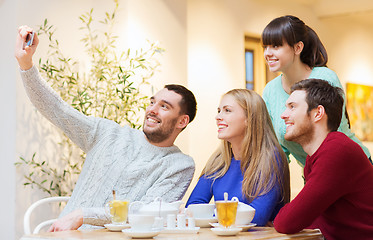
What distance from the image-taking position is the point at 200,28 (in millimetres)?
5570

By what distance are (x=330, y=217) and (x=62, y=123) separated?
4.44ft

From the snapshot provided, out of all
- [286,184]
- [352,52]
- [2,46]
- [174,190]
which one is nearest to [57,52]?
[2,46]

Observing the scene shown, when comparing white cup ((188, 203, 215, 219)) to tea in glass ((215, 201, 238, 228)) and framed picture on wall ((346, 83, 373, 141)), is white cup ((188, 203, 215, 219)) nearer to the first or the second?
tea in glass ((215, 201, 238, 228))

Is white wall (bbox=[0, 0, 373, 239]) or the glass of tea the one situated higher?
white wall (bbox=[0, 0, 373, 239])

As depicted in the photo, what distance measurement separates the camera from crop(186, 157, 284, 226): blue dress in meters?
2.25

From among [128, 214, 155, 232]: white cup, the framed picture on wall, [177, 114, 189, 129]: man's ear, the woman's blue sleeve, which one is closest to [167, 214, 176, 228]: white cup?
[128, 214, 155, 232]: white cup

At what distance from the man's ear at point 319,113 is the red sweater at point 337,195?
10cm

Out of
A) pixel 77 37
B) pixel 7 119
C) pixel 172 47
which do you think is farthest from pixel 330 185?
pixel 172 47

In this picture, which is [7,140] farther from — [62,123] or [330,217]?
[330,217]

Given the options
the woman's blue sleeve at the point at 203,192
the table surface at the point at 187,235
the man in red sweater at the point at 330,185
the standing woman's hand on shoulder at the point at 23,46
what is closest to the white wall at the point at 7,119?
the standing woman's hand on shoulder at the point at 23,46

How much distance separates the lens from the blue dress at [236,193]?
7.39ft

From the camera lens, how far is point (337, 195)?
1947 millimetres

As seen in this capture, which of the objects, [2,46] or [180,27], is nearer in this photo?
[2,46]

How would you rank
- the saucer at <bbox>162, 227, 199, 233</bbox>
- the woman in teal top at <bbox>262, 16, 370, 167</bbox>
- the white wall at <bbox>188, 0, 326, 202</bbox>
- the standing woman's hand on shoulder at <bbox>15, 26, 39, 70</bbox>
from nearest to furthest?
the saucer at <bbox>162, 227, 199, 233</bbox> < the standing woman's hand on shoulder at <bbox>15, 26, 39, 70</bbox> < the woman in teal top at <bbox>262, 16, 370, 167</bbox> < the white wall at <bbox>188, 0, 326, 202</bbox>
